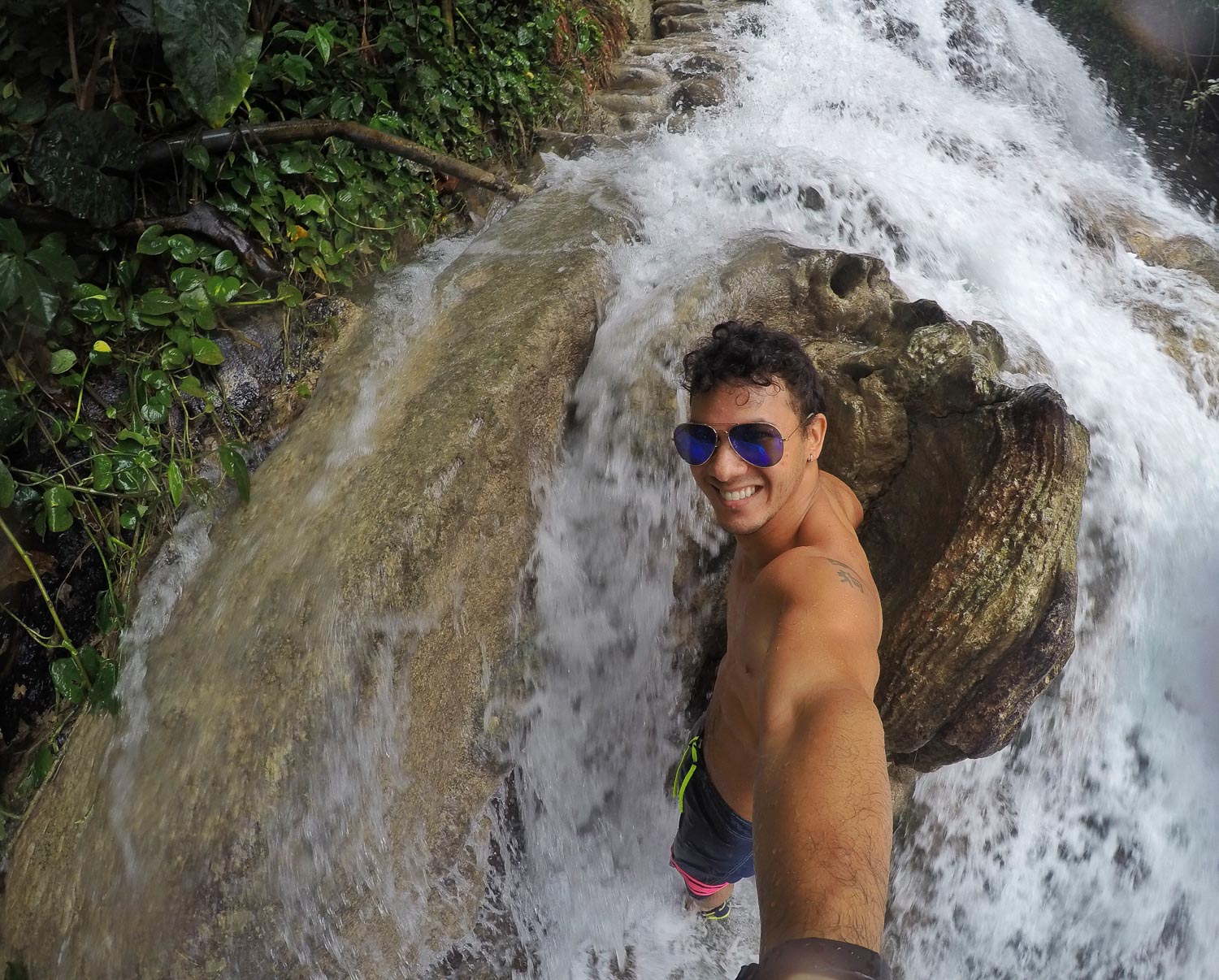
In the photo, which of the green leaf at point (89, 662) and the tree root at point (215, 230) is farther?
the tree root at point (215, 230)

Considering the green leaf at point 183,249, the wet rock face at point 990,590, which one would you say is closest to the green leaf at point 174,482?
the green leaf at point 183,249

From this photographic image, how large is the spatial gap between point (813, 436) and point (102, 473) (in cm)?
256

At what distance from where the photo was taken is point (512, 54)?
15.2ft

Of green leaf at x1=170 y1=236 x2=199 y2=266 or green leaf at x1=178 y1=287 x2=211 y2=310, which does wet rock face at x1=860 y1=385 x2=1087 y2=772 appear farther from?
green leaf at x1=170 y1=236 x2=199 y2=266

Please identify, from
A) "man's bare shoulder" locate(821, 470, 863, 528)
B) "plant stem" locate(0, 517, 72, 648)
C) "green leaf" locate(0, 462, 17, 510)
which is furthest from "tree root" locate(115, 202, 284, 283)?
"man's bare shoulder" locate(821, 470, 863, 528)

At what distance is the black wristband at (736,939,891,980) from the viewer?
1029 mm

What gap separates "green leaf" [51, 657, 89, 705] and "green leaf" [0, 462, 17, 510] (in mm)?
599

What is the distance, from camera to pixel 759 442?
6.03 feet

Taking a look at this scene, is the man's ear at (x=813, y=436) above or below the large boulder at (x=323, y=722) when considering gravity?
above

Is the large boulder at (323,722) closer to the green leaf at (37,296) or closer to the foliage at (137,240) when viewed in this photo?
the foliage at (137,240)

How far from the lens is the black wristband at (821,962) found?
1029 millimetres

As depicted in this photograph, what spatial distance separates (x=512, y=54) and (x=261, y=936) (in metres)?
4.68

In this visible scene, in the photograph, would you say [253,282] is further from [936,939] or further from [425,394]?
[936,939]

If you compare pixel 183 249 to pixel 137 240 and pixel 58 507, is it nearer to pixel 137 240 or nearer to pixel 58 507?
pixel 137 240
